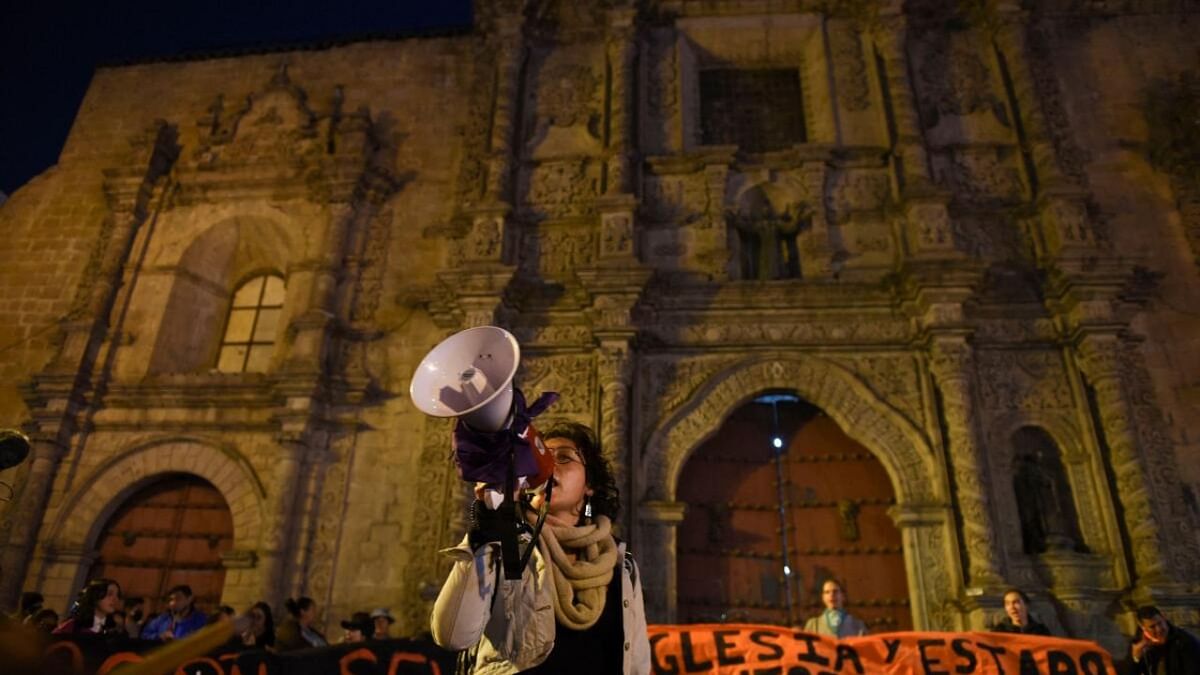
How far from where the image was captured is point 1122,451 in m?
6.89

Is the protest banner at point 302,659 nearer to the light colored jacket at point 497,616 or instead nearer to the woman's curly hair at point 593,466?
the woman's curly hair at point 593,466

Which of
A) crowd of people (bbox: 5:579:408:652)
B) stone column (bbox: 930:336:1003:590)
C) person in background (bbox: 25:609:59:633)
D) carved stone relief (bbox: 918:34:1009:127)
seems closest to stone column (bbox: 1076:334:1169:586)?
stone column (bbox: 930:336:1003:590)

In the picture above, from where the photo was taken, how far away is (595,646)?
1989 millimetres

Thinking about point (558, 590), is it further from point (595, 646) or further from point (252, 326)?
point (252, 326)

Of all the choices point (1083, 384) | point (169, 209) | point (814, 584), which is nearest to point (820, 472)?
point (814, 584)

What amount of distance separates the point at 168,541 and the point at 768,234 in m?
7.46

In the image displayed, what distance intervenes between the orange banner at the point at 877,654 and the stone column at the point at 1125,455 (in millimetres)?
2221

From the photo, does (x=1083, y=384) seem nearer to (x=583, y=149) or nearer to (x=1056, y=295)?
(x=1056, y=295)

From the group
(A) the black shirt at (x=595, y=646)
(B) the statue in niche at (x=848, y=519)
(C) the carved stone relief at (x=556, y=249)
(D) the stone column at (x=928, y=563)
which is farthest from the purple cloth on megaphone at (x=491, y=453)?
(C) the carved stone relief at (x=556, y=249)

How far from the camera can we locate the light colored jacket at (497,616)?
1.63 metres

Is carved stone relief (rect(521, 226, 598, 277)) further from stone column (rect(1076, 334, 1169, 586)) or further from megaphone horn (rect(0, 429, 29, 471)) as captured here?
megaphone horn (rect(0, 429, 29, 471))

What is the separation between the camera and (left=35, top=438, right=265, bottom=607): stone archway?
25.2 feet

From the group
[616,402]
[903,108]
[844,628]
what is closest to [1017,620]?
[844,628]

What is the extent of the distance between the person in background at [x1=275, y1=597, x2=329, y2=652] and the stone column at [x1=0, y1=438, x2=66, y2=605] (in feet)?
11.5
